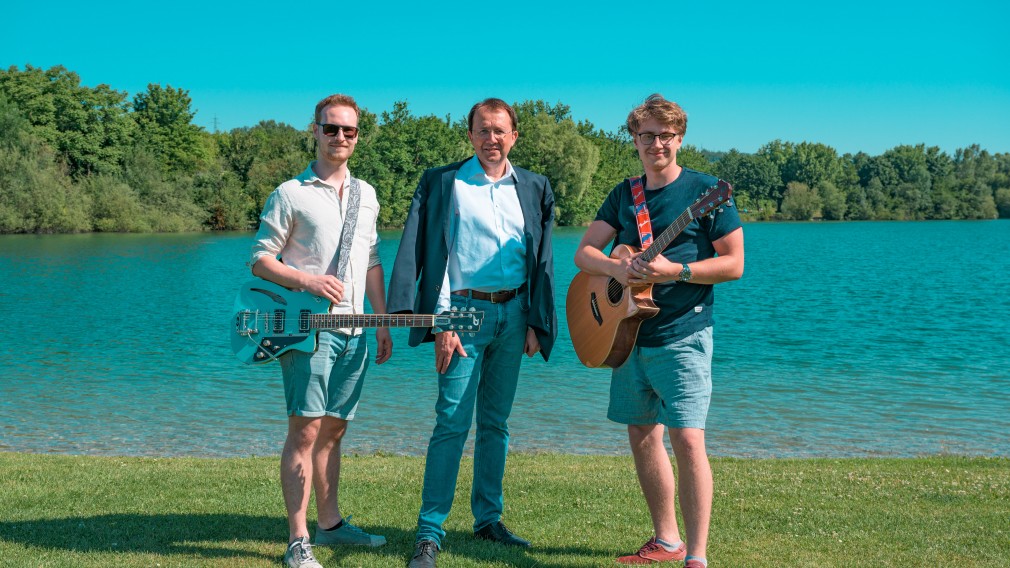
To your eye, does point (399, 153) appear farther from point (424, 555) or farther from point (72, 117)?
point (424, 555)

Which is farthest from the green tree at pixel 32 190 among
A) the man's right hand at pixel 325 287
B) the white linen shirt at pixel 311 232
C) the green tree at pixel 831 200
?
the green tree at pixel 831 200

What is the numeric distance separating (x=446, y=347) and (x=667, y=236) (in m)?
1.25

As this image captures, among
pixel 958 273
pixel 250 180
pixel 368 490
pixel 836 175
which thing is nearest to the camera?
pixel 368 490

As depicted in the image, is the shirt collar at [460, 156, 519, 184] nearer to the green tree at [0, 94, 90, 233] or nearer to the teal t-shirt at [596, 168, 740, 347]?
the teal t-shirt at [596, 168, 740, 347]

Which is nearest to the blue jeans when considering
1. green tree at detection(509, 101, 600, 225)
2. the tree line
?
the tree line

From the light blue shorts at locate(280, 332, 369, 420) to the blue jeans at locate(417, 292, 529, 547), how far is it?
0.45m

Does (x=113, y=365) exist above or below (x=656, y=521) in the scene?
below

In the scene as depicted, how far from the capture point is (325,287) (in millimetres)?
4383

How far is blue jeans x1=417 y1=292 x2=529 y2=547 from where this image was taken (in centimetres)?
471

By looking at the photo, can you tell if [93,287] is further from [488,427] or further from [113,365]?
[488,427]

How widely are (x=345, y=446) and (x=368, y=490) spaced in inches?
172

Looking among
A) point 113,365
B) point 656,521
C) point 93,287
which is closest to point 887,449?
point 656,521

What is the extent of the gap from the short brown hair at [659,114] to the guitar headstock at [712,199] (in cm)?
39

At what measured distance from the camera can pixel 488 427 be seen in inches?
196
